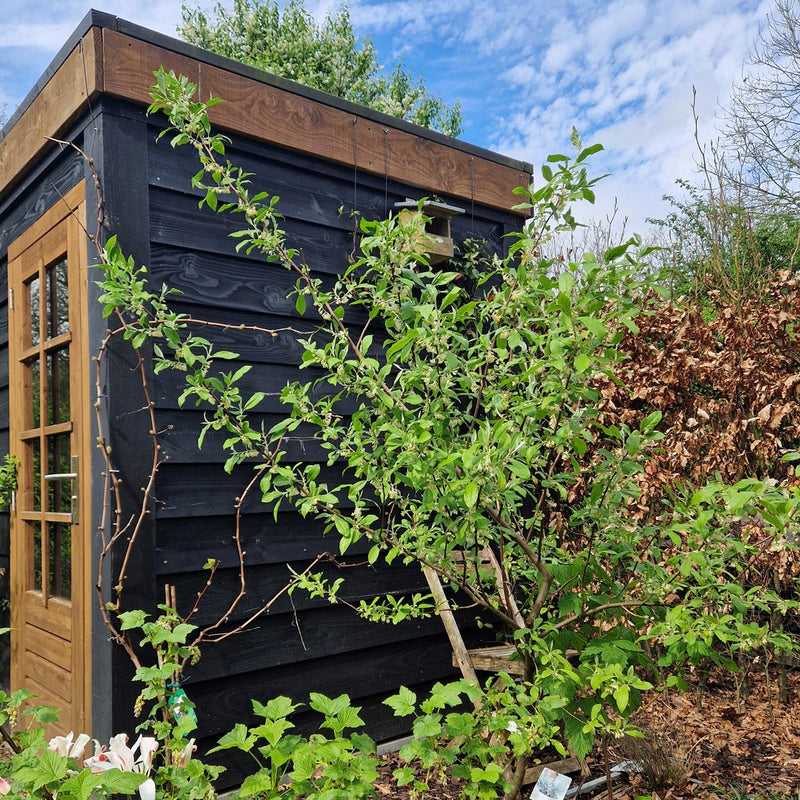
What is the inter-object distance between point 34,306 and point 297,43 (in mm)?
10324

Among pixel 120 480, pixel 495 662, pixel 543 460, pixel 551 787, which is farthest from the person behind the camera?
pixel 495 662

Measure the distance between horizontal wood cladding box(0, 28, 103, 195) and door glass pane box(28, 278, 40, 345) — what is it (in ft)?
1.50

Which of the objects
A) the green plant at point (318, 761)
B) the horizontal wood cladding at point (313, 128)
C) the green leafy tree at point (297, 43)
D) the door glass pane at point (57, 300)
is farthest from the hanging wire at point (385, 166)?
the green leafy tree at point (297, 43)

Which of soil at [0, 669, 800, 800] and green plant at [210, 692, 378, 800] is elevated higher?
green plant at [210, 692, 378, 800]

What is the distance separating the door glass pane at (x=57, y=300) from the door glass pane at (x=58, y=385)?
0.29 feet

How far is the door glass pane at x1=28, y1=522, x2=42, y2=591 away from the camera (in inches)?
112

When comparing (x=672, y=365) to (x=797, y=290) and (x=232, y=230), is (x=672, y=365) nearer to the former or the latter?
(x=797, y=290)

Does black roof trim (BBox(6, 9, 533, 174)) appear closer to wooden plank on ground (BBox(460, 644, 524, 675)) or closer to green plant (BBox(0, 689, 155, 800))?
green plant (BBox(0, 689, 155, 800))

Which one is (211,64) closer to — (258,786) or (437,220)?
(437,220)

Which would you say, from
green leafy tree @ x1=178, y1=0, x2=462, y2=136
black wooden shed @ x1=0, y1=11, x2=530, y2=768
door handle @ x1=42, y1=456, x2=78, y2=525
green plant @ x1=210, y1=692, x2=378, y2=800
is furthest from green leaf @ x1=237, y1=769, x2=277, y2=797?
green leafy tree @ x1=178, y1=0, x2=462, y2=136

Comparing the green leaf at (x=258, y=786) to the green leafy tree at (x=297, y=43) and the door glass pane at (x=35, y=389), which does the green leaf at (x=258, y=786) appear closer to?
the door glass pane at (x=35, y=389)

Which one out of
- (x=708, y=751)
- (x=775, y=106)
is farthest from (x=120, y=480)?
(x=775, y=106)

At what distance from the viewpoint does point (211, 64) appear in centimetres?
248

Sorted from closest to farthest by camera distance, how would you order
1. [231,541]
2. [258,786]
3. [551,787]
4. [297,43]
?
[258,786], [551,787], [231,541], [297,43]
